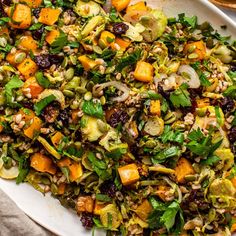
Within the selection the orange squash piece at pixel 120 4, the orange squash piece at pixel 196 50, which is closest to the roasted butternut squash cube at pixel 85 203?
the orange squash piece at pixel 196 50

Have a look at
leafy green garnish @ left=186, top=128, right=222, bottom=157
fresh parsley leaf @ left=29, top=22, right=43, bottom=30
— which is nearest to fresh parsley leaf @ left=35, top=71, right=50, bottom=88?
fresh parsley leaf @ left=29, top=22, right=43, bottom=30

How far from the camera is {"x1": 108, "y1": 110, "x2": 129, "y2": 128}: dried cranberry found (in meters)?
2.66

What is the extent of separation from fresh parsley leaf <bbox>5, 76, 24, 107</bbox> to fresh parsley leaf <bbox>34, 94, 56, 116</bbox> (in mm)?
111

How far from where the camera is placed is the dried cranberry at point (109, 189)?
2.73 m

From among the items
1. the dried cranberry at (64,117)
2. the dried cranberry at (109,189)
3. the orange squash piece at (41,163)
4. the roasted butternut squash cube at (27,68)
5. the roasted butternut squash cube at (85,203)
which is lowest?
the roasted butternut squash cube at (85,203)

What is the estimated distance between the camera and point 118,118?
8.73 ft

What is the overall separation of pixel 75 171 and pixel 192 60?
77 centimetres

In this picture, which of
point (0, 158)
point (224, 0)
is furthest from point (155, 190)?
point (224, 0)

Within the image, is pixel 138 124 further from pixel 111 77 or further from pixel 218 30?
pixel 218 30

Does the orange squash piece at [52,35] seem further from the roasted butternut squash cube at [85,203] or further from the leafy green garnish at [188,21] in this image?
the roasted butternut squash cube at [85,203]

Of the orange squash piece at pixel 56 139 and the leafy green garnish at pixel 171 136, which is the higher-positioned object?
the leafy green garnish at pixel 171 136

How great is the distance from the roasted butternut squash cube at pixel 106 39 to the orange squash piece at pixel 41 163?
1.95 feet

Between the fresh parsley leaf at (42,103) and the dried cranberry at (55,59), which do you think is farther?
the dried cranberry at (55,59)

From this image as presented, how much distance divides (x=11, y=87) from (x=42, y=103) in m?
0.19
